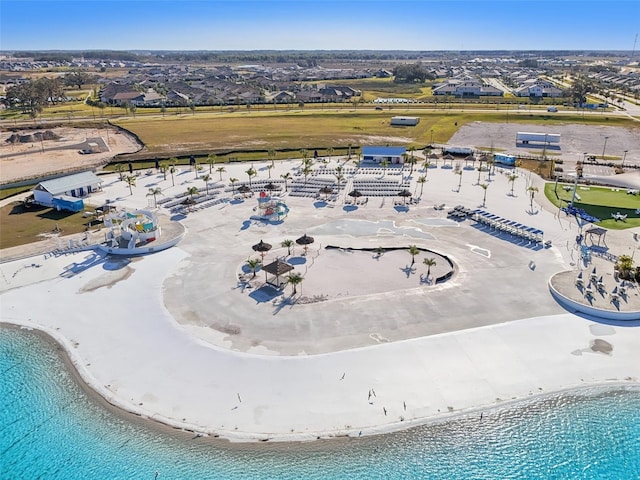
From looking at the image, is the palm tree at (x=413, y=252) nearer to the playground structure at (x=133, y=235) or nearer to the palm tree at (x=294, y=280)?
the palm tree at (x=294, y=280)

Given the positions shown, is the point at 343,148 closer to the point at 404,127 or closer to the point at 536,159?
the point at 404,127

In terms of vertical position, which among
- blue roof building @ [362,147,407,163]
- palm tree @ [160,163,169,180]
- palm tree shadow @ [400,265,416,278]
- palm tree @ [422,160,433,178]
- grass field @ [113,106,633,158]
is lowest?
palm tree shadow @ [400,265,416,278]

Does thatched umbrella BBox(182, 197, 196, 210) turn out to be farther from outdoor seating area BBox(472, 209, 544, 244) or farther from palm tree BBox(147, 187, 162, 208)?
outdoor seating area BBox(472, 209, 544, 244)

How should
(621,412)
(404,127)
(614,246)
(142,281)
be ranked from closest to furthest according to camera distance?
1. (621,412)
2. (142,281)
3. (614,246)
4. (404,127)

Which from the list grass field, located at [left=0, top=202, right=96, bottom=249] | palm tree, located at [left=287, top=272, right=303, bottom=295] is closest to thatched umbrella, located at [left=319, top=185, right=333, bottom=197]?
palm tree, located at [left=287, top=272, right=303, bottom=295]

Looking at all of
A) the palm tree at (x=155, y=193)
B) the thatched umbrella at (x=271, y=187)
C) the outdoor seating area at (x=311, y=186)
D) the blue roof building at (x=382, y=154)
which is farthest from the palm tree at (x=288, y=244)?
the blue roof building at (x=382, y=154)

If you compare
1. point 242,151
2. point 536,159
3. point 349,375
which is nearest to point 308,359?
point 349,375
